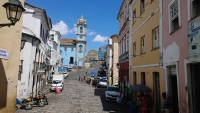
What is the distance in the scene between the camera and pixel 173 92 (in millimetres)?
7562

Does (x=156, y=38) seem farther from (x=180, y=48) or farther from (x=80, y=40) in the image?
(x=80, y=40)

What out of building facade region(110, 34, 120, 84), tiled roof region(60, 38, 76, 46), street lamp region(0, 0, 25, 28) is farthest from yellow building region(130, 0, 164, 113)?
tiled roof region(60, 38, 76, 46)

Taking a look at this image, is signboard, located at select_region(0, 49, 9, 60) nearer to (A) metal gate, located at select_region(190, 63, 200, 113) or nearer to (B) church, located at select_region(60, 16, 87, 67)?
(A) metal gate, located at select_region(190, 63, 200, 113)

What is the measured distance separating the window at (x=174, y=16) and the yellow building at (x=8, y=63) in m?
6.48

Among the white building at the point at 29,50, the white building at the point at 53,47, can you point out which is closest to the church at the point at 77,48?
the white building at the point at 53,47

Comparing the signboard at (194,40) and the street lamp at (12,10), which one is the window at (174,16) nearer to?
the signboard at (194,40)

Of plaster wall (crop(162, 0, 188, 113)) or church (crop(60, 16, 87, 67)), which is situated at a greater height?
church (crop(60, 16, 87, 67))

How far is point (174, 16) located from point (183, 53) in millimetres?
1864

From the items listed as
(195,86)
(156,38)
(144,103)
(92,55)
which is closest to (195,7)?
(195,86)

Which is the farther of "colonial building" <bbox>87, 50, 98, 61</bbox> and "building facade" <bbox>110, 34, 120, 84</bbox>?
"colonial building" <bbox>87, 50, 98, 61</bbox>

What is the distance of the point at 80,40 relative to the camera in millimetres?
66125

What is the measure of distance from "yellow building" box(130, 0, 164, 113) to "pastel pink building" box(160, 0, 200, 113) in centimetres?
91

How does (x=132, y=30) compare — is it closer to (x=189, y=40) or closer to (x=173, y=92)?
(x=173, y=92)

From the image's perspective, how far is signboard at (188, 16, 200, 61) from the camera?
17.1 feet
